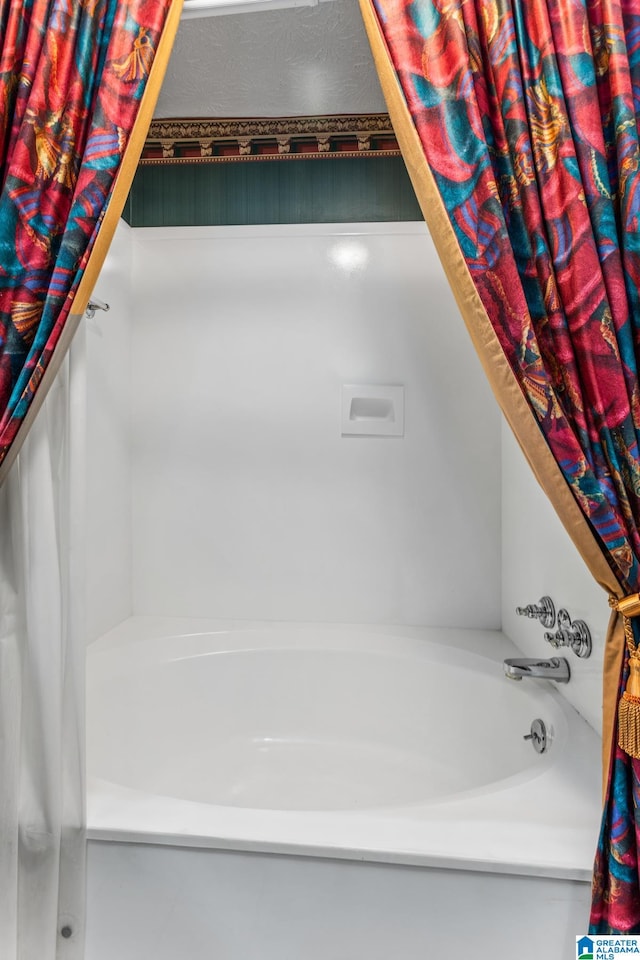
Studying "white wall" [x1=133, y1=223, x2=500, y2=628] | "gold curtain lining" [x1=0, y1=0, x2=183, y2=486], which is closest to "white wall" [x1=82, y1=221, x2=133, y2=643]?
"white wall" [x1=133, y1=223, x2=500, y2=628]

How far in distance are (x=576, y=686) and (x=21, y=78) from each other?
5.60ft

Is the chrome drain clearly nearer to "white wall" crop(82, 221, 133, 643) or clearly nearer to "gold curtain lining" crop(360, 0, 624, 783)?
"gold curtain lining" crop(360, 0, 624, 783)

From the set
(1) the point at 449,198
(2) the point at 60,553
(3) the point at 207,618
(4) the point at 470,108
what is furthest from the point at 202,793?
(4) the point at 470,108

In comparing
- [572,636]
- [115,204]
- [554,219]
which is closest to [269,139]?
[115,204]

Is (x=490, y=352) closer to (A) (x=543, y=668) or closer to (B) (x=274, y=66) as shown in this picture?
(A) (x=543, y=668)

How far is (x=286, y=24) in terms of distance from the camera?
4.24 feet

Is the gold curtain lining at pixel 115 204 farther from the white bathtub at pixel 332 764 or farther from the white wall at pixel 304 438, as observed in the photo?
the white wall at pixel 304 438

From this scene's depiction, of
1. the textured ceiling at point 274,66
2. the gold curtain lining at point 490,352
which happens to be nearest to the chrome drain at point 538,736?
the gold curtain lining at point 490,352

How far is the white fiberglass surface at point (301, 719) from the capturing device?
Answer: 170cm

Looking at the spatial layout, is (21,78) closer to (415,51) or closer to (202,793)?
(415,51)

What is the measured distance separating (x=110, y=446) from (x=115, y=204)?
1.17 meters

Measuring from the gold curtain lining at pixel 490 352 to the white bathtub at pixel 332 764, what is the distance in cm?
24

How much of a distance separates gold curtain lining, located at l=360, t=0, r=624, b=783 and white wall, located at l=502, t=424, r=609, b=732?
37 centimetres

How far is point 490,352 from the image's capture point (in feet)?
2.96
